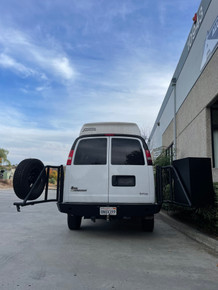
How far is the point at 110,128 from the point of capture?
256 inches

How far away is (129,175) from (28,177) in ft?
6.99

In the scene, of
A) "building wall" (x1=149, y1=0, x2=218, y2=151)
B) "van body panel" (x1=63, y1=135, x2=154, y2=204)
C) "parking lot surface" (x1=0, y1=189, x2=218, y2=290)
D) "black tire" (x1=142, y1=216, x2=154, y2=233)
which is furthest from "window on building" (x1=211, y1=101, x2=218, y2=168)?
"van body panel" (x1=63, y1=135, x2=154, y2=204)

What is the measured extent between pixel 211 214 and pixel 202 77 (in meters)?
6.10

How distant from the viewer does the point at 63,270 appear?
3.82 meters

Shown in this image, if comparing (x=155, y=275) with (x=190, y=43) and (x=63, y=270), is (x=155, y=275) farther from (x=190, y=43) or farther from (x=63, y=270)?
(x=190, y=43)

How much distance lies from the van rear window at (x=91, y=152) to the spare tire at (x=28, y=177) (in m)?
0.85

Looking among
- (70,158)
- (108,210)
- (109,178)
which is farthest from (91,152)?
(108,210)

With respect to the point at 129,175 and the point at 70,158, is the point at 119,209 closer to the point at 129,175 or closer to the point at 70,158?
the point at 129,175

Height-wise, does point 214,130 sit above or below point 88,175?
above

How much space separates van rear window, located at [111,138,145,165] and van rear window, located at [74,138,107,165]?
221 millimetres

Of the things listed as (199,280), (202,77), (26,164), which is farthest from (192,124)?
(199,280)

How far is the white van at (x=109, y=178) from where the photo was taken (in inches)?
226

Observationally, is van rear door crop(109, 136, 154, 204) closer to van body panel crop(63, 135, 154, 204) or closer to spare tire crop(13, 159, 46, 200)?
van body panel crop(63, 135, 154, 204)

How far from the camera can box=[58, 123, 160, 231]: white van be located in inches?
226
